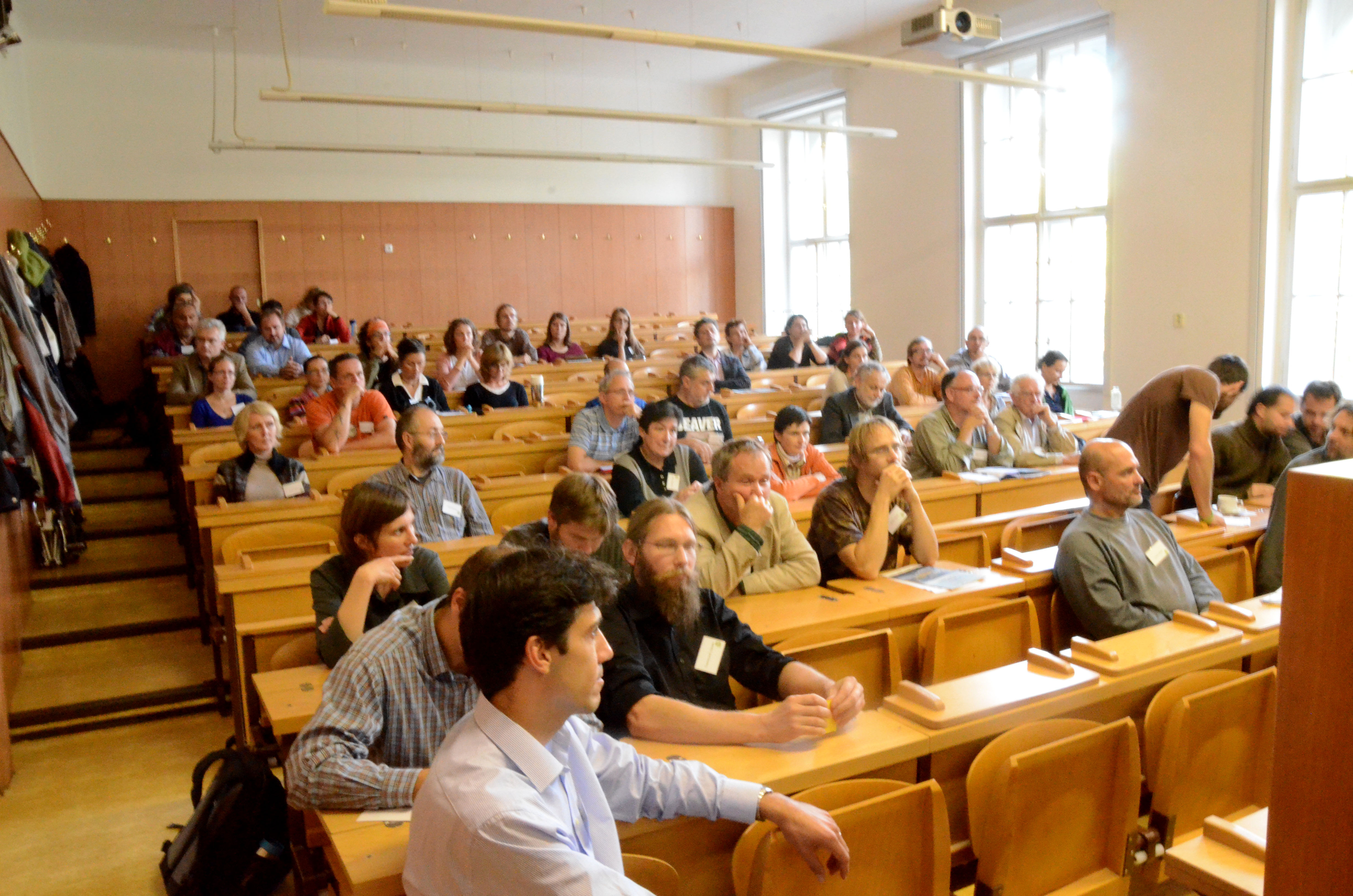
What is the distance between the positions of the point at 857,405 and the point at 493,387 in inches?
96.2

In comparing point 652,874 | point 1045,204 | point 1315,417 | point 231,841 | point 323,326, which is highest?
point 1045,204

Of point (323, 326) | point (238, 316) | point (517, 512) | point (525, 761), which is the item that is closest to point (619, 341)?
point (323, 326)

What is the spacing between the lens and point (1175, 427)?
4.37 m

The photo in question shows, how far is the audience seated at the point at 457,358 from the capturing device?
7.21 metres

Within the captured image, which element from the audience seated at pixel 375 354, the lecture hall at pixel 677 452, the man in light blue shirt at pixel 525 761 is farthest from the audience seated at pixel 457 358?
the man in light blue shirt at pixel 525 761

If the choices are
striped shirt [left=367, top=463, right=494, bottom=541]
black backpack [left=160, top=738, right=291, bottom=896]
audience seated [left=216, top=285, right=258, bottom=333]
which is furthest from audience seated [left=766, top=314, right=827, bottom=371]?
black backpack [left=160, top=738, right=291, bottom=896]

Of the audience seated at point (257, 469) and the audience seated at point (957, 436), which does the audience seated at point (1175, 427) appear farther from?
the audience seated at point (257, 469)

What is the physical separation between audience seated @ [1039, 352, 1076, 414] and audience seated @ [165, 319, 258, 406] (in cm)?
555

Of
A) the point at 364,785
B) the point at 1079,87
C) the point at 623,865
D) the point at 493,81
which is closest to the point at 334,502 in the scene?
the point at 364,785

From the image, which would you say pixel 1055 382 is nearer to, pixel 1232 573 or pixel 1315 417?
pixel 1315 417

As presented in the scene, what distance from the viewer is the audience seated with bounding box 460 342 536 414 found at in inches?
262

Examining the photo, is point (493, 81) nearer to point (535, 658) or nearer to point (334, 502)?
point (334, 502)

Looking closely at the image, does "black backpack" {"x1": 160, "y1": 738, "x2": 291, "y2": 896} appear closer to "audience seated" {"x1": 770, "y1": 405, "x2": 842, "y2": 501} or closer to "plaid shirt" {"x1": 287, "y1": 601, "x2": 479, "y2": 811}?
"plaid shirt" {"x1": 287, "y1": 601, "x2": 479, "y2": 811}

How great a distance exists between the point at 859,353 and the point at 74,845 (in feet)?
17.6
